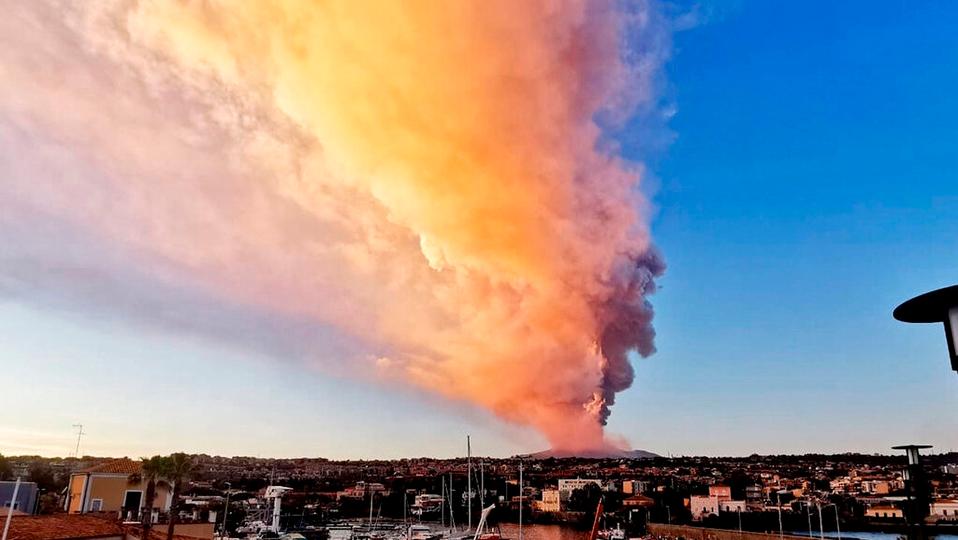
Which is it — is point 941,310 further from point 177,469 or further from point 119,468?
point 119,468

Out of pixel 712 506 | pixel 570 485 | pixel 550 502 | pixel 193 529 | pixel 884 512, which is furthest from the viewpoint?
pixel 570 485

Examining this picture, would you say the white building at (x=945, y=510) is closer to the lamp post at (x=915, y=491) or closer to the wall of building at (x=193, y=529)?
the wall of building at (x=193, y=529)

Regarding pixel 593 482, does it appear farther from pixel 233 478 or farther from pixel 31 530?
pixel 31 530

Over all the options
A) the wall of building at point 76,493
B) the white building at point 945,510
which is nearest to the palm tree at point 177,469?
the wall of building at point 76,493

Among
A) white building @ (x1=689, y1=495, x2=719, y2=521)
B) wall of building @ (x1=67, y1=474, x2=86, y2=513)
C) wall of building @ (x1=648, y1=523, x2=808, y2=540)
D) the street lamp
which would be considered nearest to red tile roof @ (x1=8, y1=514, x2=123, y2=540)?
wall of building @ (x1=67, y1=474, x2=86, y2=513)

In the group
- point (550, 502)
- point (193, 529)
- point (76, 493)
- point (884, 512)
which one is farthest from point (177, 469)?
point (884, 512)

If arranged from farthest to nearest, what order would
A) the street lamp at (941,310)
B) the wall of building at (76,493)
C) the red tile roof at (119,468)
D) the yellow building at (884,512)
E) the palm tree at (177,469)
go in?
the yellow building at (884,512) → the red tile roof at (119,468) → the wall of building at (76,493) → the palm tree at (177,469) → the street lamp at (941,310)
